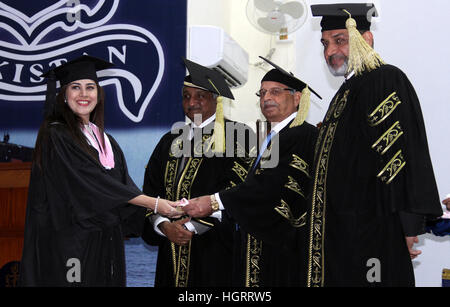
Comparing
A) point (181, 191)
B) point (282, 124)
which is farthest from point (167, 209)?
point (282, 124)

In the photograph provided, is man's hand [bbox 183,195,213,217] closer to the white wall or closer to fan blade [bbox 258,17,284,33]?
the white wall

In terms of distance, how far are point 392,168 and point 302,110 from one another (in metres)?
1.48

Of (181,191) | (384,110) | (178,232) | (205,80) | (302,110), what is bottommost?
(178,232)

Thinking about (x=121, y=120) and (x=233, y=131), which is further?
(x=121, y=120)

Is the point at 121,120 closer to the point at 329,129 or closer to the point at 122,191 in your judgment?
the point at 122,191

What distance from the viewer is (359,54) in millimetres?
3709

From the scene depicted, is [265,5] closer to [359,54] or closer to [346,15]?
[346,15]

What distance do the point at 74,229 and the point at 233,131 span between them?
5.92ft

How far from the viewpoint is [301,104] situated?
4672 mm

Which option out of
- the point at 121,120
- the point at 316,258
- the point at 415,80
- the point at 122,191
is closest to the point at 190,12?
the point at 121,120

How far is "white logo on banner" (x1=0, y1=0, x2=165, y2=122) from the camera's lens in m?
6.85

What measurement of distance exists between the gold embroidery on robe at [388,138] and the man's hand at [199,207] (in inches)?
65.9

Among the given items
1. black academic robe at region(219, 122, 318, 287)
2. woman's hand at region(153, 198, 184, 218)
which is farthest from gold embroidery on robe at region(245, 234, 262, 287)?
woman's hand at region(153, 198, 184, 218)
